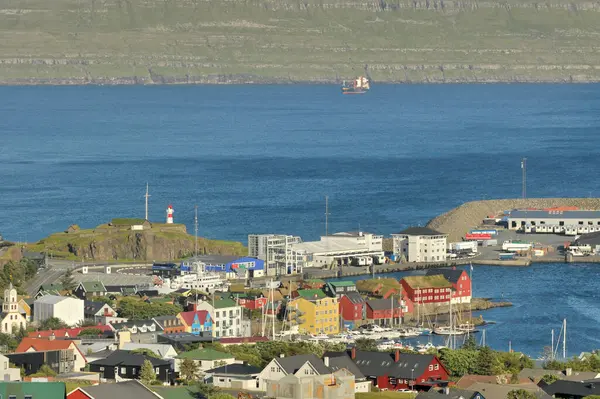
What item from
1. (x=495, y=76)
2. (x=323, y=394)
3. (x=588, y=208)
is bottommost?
(x=323, y=394)

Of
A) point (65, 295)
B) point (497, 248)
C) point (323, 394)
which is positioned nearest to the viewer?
point (323, 394)

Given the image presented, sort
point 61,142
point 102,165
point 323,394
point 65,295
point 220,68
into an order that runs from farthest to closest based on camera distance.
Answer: point 220,68
point 61,142
point 102,165
point 65,295
point 323,394

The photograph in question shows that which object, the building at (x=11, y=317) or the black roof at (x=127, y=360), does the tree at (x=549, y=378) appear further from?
the building at (x=11, y=317)

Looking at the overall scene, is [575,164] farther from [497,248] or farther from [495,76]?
[495,76]

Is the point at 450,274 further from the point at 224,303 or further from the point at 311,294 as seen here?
the point at 224,303

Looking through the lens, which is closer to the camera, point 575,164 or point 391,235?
point 391,235

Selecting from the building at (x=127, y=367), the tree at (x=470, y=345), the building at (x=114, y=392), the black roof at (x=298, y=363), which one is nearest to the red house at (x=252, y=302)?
the tree at (x=470, y=345)

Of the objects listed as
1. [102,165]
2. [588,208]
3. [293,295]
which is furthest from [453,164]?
[293,295]

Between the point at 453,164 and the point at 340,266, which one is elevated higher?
the point at 453,164
